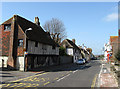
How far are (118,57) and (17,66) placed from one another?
1132 inches

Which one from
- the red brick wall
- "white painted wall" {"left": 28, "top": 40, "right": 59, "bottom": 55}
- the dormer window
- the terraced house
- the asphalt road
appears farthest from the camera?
the dormer window

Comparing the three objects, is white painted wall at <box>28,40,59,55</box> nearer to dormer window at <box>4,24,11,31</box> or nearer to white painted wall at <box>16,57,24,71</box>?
white painted wall at <box>16,57,24,71</box>

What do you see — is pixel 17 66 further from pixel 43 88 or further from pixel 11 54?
pixel 43 88

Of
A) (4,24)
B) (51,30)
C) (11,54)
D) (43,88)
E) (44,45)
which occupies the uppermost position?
(51,30)

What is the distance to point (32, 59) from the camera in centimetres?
2280

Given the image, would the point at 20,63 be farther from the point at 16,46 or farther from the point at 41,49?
the point at 41,49

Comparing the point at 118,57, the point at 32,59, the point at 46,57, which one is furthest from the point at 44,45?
the point at 118,57

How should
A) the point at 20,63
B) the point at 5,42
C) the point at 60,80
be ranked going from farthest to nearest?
the point at 5,42 → the point at 20,63 → the point at 60,80

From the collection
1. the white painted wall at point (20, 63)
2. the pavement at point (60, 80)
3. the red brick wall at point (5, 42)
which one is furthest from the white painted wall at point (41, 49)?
the pavement at point (60, 80)

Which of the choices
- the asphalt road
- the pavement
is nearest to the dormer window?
the pavement

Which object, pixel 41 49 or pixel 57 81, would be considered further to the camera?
pixel 41 49

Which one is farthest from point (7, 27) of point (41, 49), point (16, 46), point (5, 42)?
point (41, 49)

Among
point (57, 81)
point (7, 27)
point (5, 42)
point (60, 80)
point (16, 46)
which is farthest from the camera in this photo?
point (7, 27)

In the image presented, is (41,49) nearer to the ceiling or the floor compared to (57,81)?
nearer to the ceiling
